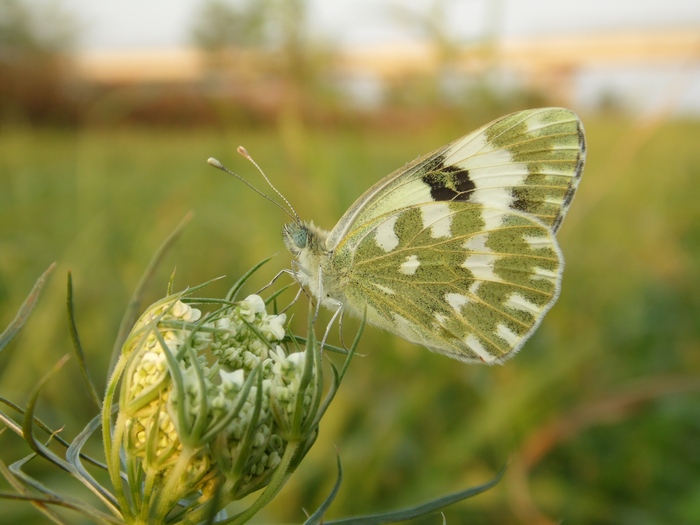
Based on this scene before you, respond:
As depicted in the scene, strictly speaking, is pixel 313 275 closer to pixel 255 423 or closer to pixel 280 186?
pixel 255 423

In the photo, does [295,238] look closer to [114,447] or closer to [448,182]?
[448,182]

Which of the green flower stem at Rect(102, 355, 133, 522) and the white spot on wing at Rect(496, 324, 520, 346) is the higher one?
the green flower stem at Rect(102, 355, 133, 522)

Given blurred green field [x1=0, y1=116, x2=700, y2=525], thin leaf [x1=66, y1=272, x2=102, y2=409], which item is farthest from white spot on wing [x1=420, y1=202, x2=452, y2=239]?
thin leaf [x1=66, y1=272, x2=102, y2=409]

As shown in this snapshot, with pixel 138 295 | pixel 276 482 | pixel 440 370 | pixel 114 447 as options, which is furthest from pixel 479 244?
pixel 114 447

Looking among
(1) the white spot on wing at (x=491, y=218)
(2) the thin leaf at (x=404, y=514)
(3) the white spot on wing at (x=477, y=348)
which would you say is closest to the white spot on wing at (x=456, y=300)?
(3) the white spot on wing at (x=477, y=348)

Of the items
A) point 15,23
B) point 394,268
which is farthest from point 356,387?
point 15,23

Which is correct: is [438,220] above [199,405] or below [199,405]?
below

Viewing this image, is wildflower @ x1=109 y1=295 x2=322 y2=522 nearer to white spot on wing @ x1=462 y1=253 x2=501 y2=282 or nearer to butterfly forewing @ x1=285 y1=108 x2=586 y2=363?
butterfly forewing @ x1=285 y1=108 x2=586 y2=363
